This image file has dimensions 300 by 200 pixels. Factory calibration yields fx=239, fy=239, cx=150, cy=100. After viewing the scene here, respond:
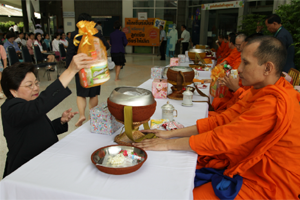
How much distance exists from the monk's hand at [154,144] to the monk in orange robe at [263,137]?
0.35ft

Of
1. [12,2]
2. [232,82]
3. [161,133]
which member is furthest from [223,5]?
[12,2]

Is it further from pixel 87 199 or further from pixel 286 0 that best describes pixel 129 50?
pixel 87 199

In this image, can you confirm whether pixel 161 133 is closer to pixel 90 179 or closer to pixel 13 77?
pixel 90 179

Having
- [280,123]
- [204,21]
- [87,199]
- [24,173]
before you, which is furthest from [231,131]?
[204,21]

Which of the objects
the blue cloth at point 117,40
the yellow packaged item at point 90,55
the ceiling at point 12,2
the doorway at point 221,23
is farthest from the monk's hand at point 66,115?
the ceiling at point 12,2

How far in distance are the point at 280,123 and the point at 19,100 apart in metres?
1.16

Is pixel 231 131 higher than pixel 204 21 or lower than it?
lower

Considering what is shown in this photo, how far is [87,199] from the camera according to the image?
2.73 ft

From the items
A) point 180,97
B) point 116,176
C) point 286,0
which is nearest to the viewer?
point 116,176

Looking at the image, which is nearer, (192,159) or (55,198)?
(55,198)

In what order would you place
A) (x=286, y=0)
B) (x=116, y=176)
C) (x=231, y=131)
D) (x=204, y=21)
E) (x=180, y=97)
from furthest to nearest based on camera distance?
(x=204, y=21)
(x=286, y=0)
(x=180, y=97)
(x=231, y=131)
(x=116, y=176)

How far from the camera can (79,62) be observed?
1.01 metres

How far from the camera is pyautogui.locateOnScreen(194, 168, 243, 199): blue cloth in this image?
1031 mm

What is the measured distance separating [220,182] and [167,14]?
12200 millimetres
